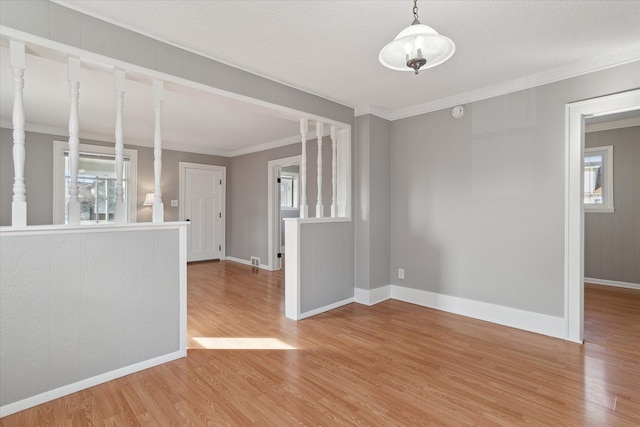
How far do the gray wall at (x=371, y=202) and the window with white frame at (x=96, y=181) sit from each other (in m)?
4.05

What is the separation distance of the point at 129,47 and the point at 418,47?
1.96 metres

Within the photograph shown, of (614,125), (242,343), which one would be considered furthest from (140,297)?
(614,125)

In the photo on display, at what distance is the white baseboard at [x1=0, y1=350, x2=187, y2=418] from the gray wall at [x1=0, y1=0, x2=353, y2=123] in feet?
6.93

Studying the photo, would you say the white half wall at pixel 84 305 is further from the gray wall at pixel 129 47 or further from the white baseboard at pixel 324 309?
the white baseboard at pixel 324 309

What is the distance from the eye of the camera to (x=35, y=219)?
4941 mm

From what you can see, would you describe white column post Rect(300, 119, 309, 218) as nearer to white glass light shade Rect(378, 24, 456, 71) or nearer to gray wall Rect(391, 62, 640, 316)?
gray wall Rect(391, 62, 640, 316)

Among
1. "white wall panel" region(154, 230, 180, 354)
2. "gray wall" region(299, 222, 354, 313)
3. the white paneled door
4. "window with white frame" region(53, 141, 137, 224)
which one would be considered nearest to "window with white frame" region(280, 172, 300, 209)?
the white paneled door

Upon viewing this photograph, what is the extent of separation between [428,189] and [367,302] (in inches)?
60.6

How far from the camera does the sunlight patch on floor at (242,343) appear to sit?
2.70 meters

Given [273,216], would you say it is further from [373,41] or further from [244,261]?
[373,41]

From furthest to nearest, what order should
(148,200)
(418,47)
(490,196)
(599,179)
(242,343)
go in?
(148,200), (599,179), (490,196), (242,343), (418,47)

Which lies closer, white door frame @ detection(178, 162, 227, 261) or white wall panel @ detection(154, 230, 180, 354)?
white wall panel @ detection(154, 230, 180, 354)

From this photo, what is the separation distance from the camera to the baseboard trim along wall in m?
2.98

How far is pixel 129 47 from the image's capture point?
2225 mm
